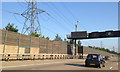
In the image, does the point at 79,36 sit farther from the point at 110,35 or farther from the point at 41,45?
the point at 41,45

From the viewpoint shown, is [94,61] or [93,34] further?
[93,34]

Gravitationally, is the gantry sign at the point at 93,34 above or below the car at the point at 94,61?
above

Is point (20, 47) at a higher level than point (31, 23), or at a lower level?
lower

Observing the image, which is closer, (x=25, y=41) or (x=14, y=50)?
(x=14, y=50)

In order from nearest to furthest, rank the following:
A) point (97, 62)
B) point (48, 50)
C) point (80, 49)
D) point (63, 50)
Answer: point (97, 62) → point (48, 50) → point (63, 50) → point (80, 49)

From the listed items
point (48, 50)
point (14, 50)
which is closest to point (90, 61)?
point (14, 50)

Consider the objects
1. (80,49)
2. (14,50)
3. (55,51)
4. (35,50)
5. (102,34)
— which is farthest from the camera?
(80,49)

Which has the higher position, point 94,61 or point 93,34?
point 93,34

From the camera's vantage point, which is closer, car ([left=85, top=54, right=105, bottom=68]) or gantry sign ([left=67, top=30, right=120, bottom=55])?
car ([left=85, top=54, right=105, bottom=68])

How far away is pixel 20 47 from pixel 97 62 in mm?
14394

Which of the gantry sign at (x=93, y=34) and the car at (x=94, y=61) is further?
the gantry sign at (x=93, y=34)

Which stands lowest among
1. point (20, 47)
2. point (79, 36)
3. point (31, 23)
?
point (20, 47)

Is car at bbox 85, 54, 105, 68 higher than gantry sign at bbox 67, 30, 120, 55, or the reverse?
gantry sign at bbox 67, 30, 120, 55

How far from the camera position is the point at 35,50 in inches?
1142
